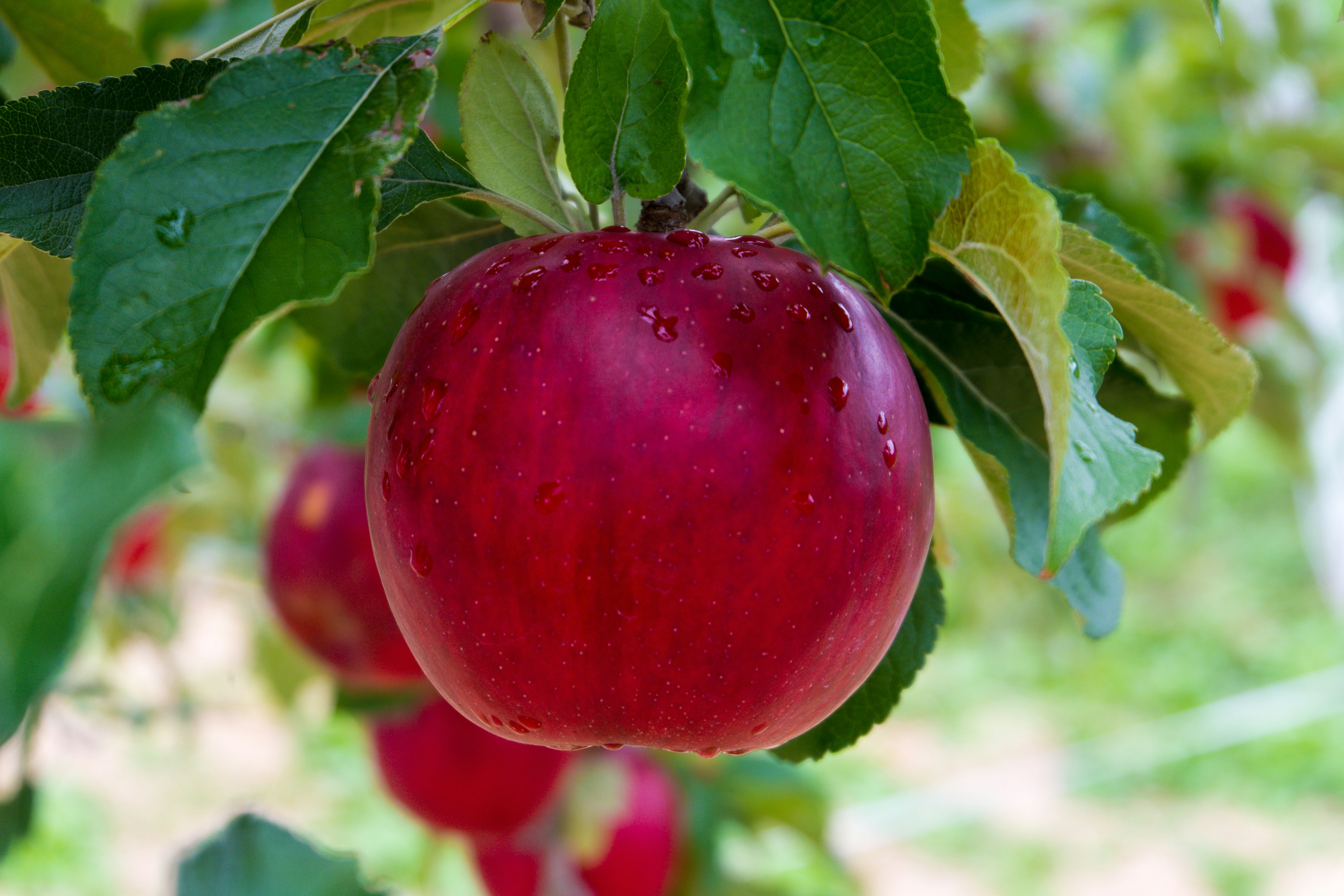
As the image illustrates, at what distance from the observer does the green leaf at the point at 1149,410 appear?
0.43 metres

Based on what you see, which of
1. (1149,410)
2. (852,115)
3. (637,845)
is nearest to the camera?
(852,115)

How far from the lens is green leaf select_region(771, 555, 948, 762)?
441 mm

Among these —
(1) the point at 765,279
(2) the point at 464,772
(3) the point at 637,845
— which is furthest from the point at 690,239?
(3) the point at 637,845

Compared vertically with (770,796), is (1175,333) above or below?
above

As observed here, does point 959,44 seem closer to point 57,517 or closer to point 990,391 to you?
point 990,391

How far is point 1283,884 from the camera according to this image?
296 cm

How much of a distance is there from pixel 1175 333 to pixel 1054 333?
4.8 inches

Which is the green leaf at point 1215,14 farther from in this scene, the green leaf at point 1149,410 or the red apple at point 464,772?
the red apple at point 464,772

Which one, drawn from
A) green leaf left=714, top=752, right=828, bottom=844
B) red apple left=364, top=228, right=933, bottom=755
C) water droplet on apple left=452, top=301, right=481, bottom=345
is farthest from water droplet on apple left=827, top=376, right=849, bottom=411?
green leaf left=714, top=752, right=828, bottom=844

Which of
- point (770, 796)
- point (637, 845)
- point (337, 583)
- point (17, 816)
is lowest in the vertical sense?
point (770, 796)

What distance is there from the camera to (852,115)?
12.3 inches

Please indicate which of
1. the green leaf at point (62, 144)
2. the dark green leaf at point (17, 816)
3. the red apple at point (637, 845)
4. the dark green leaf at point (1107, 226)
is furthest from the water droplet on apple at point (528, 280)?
the red apple at point (637, 845)

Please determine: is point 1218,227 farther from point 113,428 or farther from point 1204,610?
point 1204,610

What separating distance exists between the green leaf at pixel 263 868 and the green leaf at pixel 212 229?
0.86ft
